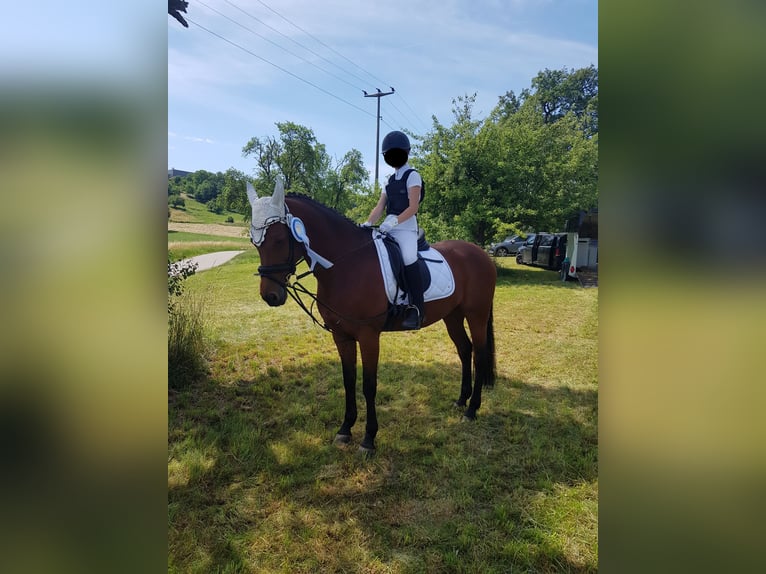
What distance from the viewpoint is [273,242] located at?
3168 millimetres

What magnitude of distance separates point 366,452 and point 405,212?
235 centimetres

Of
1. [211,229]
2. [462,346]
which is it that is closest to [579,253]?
[462,346]

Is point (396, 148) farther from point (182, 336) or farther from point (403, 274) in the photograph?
point (182, 336)

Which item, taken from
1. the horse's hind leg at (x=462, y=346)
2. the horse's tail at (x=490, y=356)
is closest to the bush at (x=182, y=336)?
the horse's hind leg at (x=462, y=346)

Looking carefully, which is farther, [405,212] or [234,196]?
[234,196]

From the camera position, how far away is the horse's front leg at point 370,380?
3637mm

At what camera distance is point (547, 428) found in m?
4.04

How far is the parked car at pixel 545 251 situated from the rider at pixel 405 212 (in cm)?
1329

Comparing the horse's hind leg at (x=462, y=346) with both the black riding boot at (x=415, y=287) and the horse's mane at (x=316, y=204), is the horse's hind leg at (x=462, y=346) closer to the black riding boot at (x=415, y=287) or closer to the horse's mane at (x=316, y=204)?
the black riding boot at (x=415, y=287)
